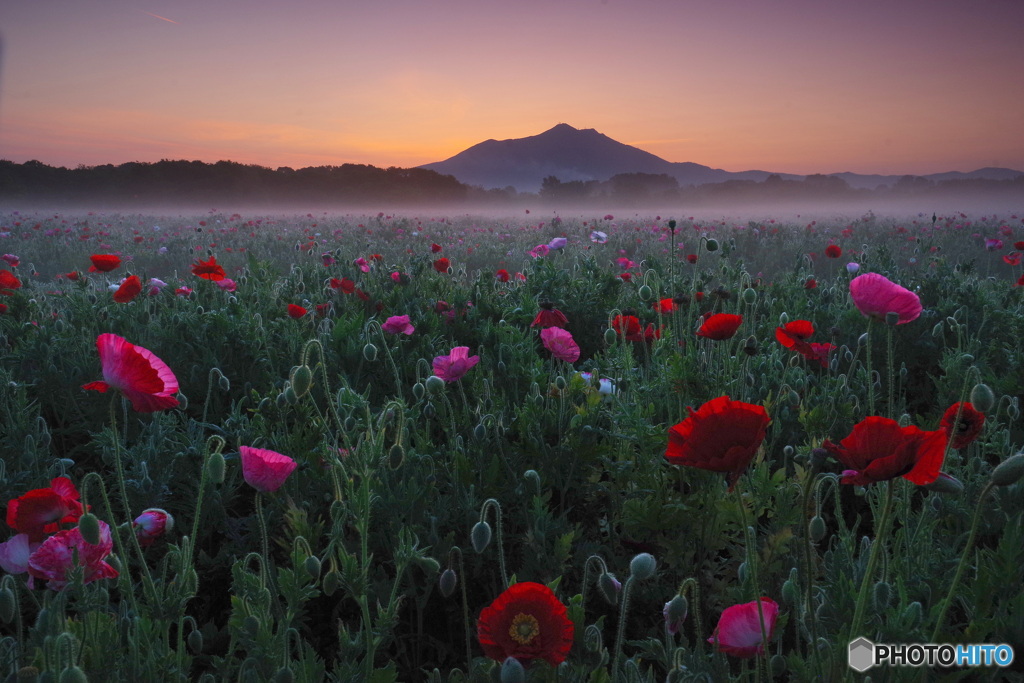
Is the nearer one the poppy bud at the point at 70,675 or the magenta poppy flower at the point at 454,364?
the poppy bud at the point at 70,675

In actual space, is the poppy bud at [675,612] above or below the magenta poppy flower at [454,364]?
below

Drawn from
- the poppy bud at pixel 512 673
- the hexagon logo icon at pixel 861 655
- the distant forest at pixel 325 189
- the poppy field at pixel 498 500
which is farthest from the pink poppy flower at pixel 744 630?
the distant forest at pixel 325 189

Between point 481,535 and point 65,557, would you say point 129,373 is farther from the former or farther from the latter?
Result: point 481,535

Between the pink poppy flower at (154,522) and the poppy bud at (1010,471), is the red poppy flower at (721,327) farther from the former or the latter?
the pink poppy flower at (154,522)

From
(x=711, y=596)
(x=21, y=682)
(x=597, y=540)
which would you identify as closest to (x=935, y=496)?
(x=711, y=596)

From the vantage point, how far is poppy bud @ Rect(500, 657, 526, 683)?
3.42 feet

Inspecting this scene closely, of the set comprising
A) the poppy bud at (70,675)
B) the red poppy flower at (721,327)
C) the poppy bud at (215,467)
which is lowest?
the poppy bud at (70,675)

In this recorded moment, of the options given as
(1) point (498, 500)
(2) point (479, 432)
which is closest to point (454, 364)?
(2) point (479, 432)

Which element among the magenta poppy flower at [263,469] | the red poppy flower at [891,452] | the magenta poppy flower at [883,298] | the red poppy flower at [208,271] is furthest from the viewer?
the red poppy flower at [208,271]

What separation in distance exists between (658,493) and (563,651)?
905mm

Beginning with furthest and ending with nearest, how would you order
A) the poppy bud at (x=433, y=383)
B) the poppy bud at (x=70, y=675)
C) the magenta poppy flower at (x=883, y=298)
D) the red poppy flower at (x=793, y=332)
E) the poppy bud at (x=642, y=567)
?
1. the red poppy flower at (x=793, y=332)
2. the poppy bud at (x=433, y=383)
3. the magenta poppy flower at (x=883, y=298)
4. the poppy bud at (x=642, y=567)
5. the poppy bud at (x=70, y=675)

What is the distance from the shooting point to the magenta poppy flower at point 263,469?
1356mm

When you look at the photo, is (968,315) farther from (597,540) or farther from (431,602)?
(431,602)

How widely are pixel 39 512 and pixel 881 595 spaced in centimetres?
159
